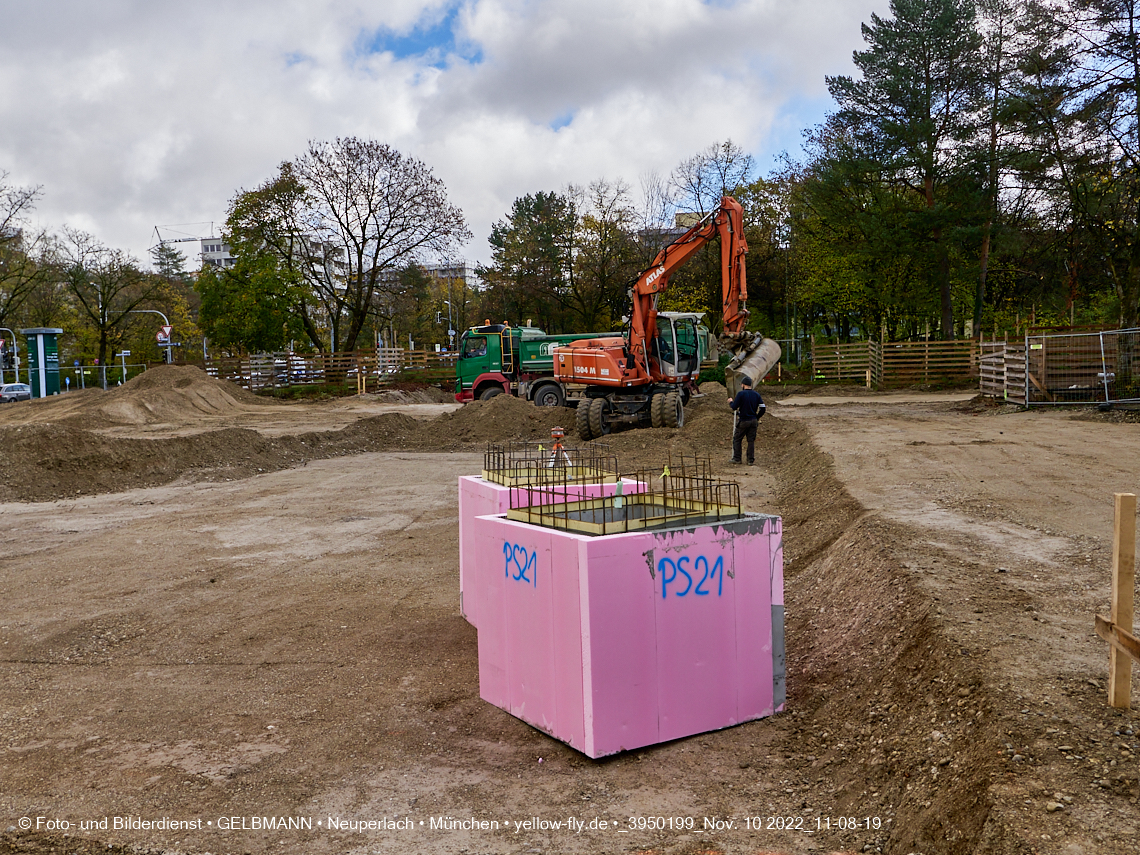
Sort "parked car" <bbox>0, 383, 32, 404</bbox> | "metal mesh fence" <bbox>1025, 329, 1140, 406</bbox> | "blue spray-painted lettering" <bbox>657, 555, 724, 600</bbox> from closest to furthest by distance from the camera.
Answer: "blue spray-painted lettering" <bbox>657, 555, 724, 600</bbox>
"metal mesh fence" <bbox>1025, 329, 1140, 406</bbox>
"parked car" <bbox>0, 383, 32, 404</bbox>

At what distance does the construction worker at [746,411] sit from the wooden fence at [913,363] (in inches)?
1001

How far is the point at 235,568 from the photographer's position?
1015 cm

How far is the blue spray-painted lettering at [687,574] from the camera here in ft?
15.7

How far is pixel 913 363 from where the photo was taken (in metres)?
40.4

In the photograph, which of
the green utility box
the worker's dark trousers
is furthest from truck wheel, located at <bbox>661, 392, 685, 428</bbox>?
the green utility box

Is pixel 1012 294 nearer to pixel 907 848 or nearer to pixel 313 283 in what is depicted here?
pixel 313 283

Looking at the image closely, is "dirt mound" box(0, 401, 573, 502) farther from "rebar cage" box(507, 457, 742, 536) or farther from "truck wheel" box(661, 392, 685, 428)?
"rebar cage" box(507, 457, 742, 536)

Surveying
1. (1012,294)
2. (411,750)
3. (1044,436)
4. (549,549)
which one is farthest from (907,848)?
(1012,294)

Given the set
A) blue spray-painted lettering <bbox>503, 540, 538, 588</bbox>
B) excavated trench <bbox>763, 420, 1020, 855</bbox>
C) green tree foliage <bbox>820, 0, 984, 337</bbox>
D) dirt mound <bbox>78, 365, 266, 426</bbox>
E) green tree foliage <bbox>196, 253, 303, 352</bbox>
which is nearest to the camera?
excavated trench <bbox>763, 420, 1020, 855</bbox>

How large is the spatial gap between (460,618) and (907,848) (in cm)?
478

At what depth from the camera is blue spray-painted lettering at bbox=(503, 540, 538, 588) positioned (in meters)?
5.01

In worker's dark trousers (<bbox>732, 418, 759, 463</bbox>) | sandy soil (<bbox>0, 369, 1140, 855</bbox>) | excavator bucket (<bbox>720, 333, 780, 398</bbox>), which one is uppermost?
excavator bucket (<bbox>720, 333, 780, 398</bbox>)

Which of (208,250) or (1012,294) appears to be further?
(208,250)

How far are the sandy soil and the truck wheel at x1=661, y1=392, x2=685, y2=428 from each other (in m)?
9.40
